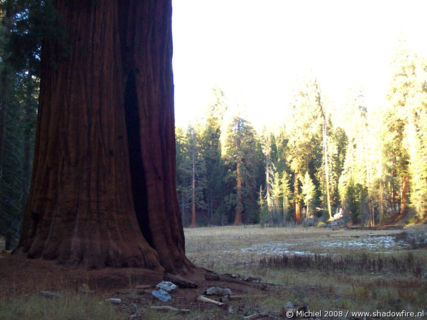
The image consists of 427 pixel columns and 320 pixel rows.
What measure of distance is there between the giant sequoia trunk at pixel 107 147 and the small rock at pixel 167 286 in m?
0.77

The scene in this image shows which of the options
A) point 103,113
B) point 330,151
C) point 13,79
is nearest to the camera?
point 103,113

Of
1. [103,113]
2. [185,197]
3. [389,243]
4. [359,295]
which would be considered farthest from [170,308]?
[185,197]

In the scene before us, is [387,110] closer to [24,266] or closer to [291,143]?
[291,143]

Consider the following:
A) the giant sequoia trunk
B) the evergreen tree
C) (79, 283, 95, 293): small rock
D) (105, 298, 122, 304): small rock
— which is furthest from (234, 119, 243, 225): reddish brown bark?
(105, 298, 122, 304): small rock

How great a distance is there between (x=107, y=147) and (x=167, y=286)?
2951 millimetres

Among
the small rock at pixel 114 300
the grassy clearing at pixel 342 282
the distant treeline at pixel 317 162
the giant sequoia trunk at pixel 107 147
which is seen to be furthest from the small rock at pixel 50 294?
the distant treeline at pixel 317 162

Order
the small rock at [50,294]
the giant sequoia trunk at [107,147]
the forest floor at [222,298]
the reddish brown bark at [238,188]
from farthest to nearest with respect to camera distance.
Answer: the reddish brown bark at [238,188] < the giant sequoia trunk at [107,147] < the small rock at [50,294] < the forest floor at [222,298]

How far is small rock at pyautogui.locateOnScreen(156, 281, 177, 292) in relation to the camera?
22.3ft

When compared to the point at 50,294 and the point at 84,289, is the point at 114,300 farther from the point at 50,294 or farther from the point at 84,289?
the point at 50,294

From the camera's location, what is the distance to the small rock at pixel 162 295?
20.6 feet

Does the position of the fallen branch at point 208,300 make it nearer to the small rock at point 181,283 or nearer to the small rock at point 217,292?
the small rock at point 217,292

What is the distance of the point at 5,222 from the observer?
18734mm

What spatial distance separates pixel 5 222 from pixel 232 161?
39485 mm

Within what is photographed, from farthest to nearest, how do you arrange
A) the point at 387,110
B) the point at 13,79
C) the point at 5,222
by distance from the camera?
the point at 387,110 → the point at 5,222 → the point at 13,79
